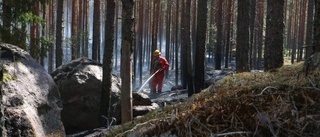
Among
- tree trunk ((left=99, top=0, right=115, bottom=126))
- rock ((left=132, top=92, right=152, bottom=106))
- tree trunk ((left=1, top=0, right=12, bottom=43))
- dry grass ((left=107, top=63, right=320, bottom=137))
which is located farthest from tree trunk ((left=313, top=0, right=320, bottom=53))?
rock ((left=132, top=92, right=152, bottom=106))

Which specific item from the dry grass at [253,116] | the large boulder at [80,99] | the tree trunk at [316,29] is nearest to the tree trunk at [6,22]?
the large boulder at [80,99]

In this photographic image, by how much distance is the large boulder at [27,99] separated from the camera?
519cm

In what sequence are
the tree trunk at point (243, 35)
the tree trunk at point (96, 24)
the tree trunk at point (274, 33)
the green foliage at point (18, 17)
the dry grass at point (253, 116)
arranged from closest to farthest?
the dry grass at point (253, 116), the tree trunk at point (274, 33), the green foliage at point (18, 17), the tree trunk at point (243, 35), the tree trunk at point (96, 24)

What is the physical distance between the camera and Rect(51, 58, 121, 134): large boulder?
38.8 ft

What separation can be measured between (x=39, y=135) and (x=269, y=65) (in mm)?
5441

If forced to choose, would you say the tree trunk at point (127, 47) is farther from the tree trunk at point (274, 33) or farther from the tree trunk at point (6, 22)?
the tree trunk at point (6, 22)

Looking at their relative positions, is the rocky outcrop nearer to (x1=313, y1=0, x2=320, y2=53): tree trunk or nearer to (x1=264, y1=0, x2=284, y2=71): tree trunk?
(x1=264, y1=0, x2=284, y2=71): tree trunk

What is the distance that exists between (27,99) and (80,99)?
6.25 meters

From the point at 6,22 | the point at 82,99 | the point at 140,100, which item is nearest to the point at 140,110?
the point at 140,100

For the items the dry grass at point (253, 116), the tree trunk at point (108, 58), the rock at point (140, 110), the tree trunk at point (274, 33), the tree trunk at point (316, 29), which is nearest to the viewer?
the dry grass at point (253, 116)

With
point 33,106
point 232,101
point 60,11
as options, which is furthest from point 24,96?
point 60,11

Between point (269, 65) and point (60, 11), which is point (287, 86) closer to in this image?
point (269, 65)

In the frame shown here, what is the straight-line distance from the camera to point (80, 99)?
11844mm

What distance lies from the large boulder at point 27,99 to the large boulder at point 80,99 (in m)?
5.43
